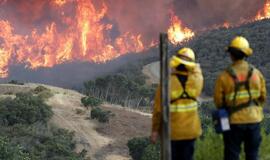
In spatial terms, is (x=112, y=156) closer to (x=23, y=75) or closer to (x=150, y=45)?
(x=23, y=75)

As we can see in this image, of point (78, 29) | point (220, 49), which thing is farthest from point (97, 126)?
point (78, 29)

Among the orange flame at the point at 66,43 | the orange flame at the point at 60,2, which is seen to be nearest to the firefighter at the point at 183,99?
the orange flame at the point at 66,43

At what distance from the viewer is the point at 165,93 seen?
299 inches


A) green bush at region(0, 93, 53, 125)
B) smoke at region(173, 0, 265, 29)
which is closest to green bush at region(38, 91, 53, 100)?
green bush at region(0, 93, 53, 125)

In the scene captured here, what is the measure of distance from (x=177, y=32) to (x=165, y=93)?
8689 cm

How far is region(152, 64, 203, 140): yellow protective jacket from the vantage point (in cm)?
788

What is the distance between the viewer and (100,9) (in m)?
87.1

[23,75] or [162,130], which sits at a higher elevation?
[23,75]

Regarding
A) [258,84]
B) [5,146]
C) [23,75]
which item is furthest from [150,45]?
[258,84]

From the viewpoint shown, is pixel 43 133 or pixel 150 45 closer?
pixel 43 133

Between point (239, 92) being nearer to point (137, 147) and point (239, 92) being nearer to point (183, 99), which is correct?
point (183, 99)

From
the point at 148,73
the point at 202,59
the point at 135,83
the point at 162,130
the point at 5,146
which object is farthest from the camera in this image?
the point at 202,59

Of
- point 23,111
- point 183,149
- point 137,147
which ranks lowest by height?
point 137,147

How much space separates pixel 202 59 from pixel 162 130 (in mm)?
71755
